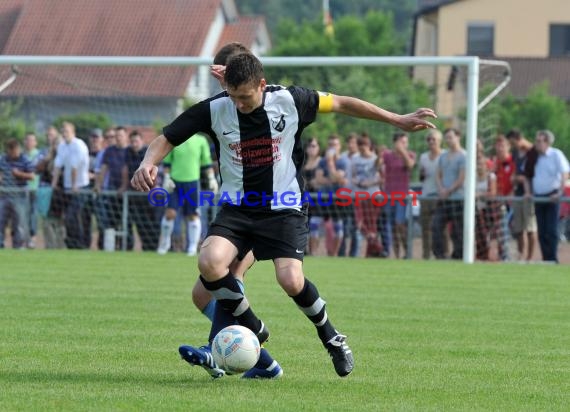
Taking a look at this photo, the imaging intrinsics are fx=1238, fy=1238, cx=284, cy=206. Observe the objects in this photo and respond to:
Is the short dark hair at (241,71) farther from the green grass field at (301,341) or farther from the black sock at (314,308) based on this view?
the green grass field at (301,341)

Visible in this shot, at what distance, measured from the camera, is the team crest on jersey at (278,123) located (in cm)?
692

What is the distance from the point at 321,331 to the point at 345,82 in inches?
778

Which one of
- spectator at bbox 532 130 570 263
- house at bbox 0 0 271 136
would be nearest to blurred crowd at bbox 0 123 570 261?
spectator at bbox 532 130 570 263

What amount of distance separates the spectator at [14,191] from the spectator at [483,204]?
269 inches

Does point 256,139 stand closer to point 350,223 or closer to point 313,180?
point 350,223

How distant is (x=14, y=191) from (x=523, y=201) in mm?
7746

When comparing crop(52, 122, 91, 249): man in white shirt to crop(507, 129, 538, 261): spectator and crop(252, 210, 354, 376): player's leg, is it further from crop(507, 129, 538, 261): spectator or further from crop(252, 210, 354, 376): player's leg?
crop(252, 210, 354, 376): player's leg

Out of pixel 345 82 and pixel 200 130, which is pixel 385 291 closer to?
pixel 200 130

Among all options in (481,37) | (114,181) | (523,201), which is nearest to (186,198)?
(114,181)

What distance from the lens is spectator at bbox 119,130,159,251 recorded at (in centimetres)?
1858

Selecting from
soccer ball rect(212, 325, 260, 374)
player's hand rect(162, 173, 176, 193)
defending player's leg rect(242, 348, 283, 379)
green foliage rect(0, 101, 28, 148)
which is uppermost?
green foliage rect(0, 101, 28, 148)

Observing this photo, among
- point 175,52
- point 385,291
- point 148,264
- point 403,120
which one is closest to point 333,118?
point 148,264

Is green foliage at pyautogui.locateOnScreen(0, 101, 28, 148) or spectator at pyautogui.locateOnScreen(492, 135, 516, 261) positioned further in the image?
green foliage at pyautogui.locateOnScreen(0, 101, 28, 148)

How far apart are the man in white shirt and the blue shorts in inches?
69.1
